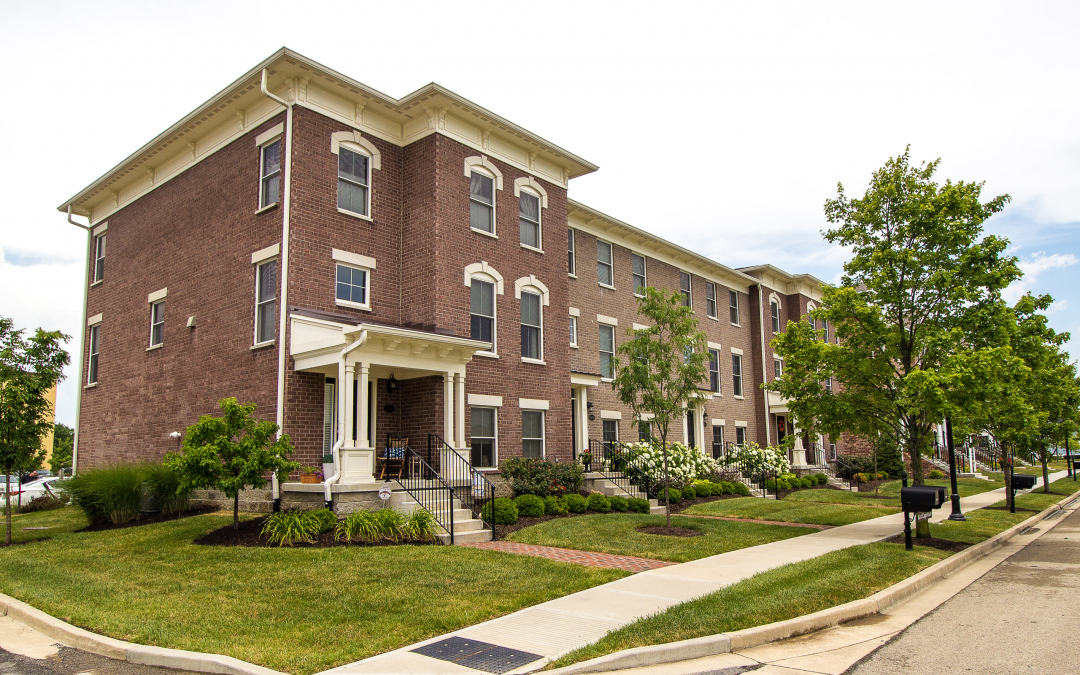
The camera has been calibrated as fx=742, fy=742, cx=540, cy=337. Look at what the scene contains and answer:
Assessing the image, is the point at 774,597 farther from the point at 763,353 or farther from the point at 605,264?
the point at 763,353

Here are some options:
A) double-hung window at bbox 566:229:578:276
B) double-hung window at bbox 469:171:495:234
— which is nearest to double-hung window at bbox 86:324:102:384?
double-hung window at bbox 469:171:495:234

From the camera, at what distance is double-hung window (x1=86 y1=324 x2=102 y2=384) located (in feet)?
75.4

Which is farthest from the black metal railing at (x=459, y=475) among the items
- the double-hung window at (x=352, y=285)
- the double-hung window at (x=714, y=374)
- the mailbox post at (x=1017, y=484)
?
the double-hung window at (x=714, y=374)

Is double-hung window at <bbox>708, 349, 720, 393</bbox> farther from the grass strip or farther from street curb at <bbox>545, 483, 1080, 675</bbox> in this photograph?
street curb at <bbox>545, 483, 1080, 675</bbox>

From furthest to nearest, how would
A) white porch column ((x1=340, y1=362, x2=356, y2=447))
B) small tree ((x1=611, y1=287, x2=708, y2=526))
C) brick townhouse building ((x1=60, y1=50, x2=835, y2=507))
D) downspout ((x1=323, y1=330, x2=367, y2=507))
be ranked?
1. brick townhouse building ((x1=60, y1=50, x2=835, y2=507))
2. small tree ((x1=611, y1=287, x2=708, y2=526))
3. white porch column ((x1=340, y1=362, x2=356, y2=447))
4. downspout ((x1=323, y1=330, x2=367, y2=507))

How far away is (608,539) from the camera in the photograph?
13648 mm

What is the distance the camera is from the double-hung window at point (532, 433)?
19406 mm

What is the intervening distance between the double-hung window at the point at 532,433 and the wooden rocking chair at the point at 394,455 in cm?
358

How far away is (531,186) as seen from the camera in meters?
20.6

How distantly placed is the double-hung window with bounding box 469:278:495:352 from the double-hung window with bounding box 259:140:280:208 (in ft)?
16.8

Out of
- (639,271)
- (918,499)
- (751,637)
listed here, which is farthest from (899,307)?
(639,271)

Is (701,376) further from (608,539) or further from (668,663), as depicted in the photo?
(668,663)

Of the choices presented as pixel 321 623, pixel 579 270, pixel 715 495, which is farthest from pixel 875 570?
pixel 579 270

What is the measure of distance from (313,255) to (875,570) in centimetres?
1243
